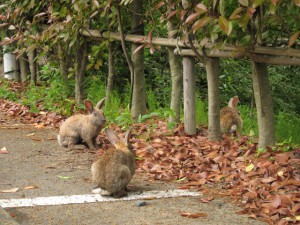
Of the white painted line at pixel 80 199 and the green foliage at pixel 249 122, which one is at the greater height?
the green foliage at pixel 249 122

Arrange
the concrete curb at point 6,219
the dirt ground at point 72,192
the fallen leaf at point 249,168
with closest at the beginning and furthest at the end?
the concrete curb at point 6,219, the dirt ground at point 72,192, the fallen leaf at point 249,168

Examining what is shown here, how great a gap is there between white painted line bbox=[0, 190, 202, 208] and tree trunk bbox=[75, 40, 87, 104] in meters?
5.22

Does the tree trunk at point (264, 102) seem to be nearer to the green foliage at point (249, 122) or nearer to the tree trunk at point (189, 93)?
the green foliage at point (249, 122)

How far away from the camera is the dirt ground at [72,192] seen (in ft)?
17.7

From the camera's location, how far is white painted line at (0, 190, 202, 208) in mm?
5812

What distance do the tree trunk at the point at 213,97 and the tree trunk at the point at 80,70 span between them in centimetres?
379

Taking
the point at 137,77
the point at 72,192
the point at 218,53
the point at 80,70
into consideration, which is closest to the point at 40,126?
the point at 80,70

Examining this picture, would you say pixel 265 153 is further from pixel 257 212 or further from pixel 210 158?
pixel 257 212

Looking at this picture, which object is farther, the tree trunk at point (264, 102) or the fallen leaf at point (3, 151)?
the fallen leaf at point (3, 151)

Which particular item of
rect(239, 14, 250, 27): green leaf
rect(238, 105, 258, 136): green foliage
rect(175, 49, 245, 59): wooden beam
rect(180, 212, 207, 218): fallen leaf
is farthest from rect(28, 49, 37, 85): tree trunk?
rect(239, 14, 250, 27): green leaf

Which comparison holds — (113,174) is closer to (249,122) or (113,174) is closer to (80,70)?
(249,122)

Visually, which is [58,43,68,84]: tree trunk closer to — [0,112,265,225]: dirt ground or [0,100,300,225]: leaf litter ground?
[0,112,265,225]: dirt ground

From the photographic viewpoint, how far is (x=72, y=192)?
6.26 meters

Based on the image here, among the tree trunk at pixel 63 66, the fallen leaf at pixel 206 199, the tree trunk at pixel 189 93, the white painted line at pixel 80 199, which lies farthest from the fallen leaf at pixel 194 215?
the tree trunk at pixel 63 66
